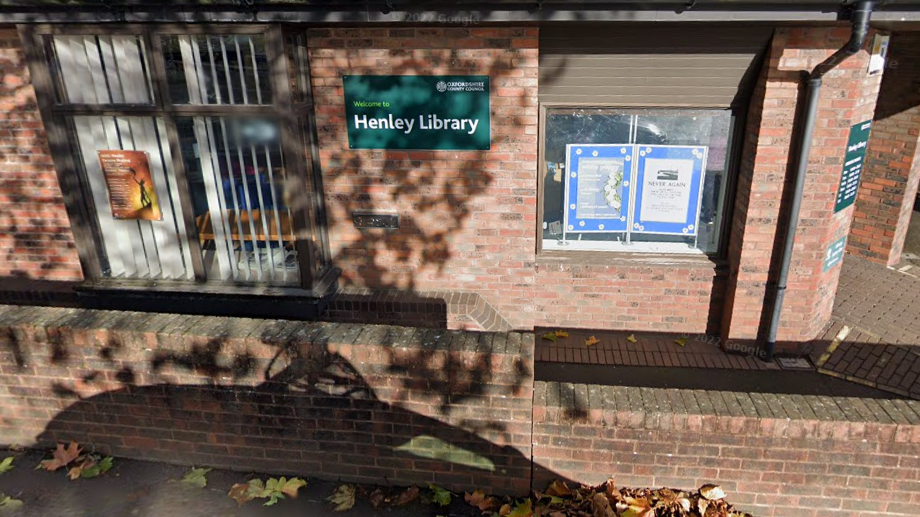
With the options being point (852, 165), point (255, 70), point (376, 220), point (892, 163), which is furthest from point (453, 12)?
point (892, 163)

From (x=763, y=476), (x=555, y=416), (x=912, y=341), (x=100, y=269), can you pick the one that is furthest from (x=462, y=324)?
(x=912, y=341)

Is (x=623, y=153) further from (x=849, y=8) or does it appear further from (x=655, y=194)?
(x=849, y=8)

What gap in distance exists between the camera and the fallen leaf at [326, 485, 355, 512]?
12.8 feet

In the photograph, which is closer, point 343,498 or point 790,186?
point 343,498

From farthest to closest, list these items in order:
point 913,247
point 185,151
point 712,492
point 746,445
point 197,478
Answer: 1. point 913,247
2. point 185,151
3. point 197,478
4. point 712,492
5. point 746,445

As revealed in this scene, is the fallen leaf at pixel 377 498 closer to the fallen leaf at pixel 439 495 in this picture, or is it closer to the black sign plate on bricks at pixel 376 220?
the fallen leaf at pixel 439 495

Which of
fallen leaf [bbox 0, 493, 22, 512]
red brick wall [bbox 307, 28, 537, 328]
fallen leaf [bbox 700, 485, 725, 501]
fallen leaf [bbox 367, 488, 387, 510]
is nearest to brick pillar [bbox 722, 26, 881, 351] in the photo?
red brick wall [bbox 307, 28, 537, 328]

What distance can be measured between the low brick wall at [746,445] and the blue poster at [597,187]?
115 inches

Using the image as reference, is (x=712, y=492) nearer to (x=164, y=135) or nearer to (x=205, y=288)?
(x=205, y=288)

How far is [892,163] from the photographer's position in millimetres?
7852

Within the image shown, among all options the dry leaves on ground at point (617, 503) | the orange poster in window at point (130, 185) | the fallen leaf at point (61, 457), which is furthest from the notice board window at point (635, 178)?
the fallen leaf at point (61, 457)

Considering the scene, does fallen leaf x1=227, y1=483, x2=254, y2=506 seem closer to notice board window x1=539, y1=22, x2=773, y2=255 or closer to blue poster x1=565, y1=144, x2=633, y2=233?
notice board window x1=539, y1=22, x2=773, y2=255

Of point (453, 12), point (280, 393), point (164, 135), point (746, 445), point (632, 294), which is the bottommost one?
point (746, 445)

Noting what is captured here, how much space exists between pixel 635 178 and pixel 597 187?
1.28 ft
